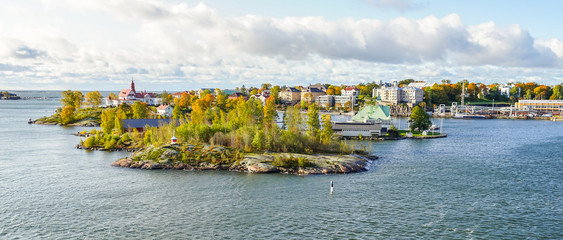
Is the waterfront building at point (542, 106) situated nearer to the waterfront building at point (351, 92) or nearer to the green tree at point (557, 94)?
the green tree at point (557, 94)

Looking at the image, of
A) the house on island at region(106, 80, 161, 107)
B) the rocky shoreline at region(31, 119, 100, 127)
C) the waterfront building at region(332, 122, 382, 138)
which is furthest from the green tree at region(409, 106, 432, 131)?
the house on island at region(106, 80, 161, 107)

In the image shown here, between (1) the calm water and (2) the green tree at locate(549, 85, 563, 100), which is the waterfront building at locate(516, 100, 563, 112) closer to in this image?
(2) the green tree at locate(549, 85, 563, 100)

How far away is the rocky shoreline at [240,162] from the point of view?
134 ft

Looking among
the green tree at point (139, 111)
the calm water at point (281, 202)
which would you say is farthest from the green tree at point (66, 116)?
the calm water at point (281, 202)

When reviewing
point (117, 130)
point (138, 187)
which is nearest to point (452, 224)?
point (138, 187)

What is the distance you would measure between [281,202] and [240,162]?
12.9 metres

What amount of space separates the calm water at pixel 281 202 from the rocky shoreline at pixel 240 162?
70.2 inches

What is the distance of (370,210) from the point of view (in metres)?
29.0

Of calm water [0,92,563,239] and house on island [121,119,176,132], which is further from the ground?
house on island [121,119,176,132]

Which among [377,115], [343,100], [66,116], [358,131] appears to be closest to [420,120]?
[358,131]

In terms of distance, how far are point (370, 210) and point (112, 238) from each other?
1725 centimetres

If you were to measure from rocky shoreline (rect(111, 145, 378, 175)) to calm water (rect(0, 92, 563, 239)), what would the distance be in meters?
1.78

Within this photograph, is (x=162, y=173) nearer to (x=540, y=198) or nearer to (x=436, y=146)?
(x=540, y=198)

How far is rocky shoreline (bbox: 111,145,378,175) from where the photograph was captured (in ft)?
134
